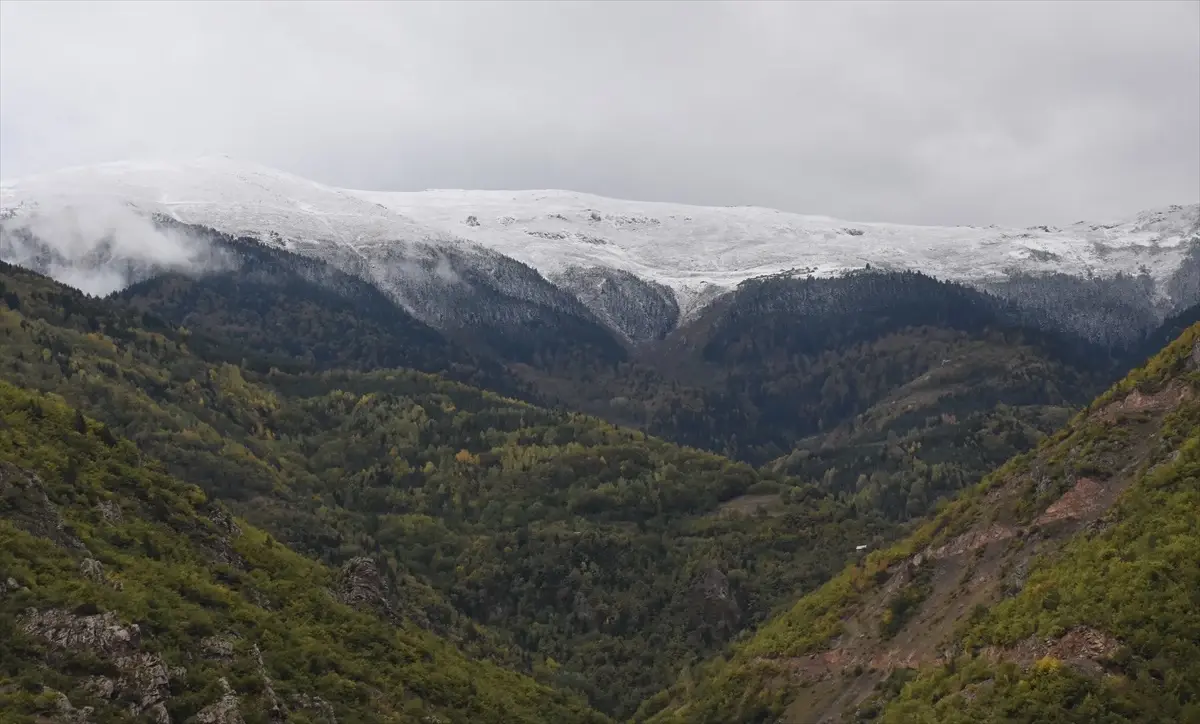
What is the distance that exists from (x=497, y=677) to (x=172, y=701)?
75.2 m

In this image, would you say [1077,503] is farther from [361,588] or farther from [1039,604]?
[361,588]

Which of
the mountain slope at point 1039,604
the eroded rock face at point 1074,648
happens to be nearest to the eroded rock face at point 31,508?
the mountain slope at point 1039,604

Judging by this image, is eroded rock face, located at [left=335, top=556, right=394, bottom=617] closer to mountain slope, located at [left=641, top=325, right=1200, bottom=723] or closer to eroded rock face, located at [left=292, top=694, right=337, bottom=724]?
eroded rock face, located at [left=292, top=694, right=337, bottom=724]

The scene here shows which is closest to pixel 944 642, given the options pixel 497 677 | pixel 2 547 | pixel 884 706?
pixel 884 706

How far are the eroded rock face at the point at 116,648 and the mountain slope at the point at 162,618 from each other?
0.27ft

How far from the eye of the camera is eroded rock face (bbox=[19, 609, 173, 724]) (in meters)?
73.5

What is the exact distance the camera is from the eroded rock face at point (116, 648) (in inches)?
2894

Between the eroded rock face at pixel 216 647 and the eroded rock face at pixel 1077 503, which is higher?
the eroded rock face at pixel 1077 503

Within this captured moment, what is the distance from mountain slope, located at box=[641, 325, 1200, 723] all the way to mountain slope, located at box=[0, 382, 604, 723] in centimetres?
3186

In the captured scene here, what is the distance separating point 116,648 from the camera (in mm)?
76000

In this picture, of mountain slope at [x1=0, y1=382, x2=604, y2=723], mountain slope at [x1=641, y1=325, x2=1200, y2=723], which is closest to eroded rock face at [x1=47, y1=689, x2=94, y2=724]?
mountain slope at [x1=0, y1=382, x2=604, y2=723]

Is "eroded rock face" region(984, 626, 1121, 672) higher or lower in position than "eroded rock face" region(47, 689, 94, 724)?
higher

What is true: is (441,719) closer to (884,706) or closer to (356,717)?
(356,717)

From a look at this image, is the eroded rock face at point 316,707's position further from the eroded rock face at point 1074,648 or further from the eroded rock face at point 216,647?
the eroded rock face at point 1074,648
